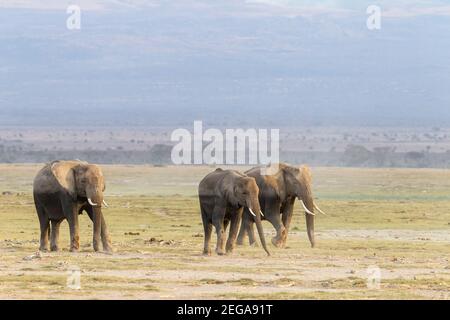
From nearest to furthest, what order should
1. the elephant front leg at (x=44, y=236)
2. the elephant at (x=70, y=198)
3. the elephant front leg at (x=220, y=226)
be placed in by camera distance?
the elephant front leg at (x=220, y=226)
the elephant at (x=70, y=198)
the elephant front leg at (x=44, y=236)

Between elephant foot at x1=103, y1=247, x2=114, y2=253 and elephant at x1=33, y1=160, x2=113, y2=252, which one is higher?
elephant at x1=33, y1=160, x2=113, y2=252

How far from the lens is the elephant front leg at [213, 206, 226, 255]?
101 feet

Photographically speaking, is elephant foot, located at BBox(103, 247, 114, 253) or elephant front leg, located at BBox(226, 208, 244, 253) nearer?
elephant front leg, located at BBox(226, 208, 244, 253)

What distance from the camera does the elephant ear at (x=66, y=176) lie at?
3117 centimetres

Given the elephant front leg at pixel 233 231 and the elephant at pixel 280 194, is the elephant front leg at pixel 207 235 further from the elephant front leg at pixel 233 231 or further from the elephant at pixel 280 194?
the elephant at pixel 280 194

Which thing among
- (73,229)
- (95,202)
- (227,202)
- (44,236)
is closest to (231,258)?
(227,202)

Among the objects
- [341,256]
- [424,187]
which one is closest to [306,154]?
[424,187]

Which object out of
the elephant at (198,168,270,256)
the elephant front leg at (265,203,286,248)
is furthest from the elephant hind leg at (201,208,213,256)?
the elephant front leg at (265,203,286,248)

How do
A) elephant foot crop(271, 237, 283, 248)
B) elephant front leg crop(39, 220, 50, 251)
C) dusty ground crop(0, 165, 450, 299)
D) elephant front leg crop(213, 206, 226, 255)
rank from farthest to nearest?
elephant foot crop(271, 237, 283, 248) → elephant front leg crop(39, 220, 50, 251) → elephant front leg crop(213, 206, 226, 255) → dusty ground crop(0, 165, 450, 299)

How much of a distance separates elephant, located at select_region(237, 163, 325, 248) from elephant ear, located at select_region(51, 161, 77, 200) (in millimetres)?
3713

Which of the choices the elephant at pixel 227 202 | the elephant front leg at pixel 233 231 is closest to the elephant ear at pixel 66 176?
the elephant at pixel 227 202

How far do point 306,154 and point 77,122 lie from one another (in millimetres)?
68401

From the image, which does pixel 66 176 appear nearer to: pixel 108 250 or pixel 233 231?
pixel 108 250

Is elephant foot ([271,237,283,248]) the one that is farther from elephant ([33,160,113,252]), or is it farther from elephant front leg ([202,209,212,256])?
elephant ([33,160,113,252])
